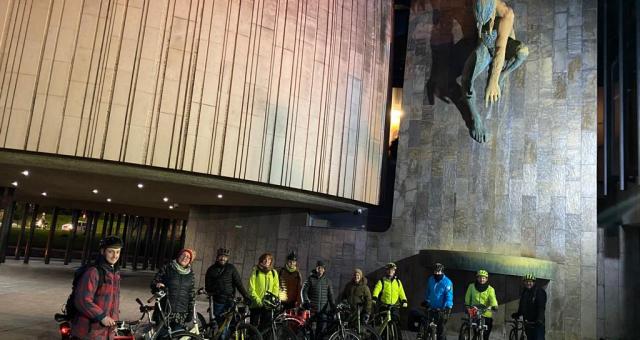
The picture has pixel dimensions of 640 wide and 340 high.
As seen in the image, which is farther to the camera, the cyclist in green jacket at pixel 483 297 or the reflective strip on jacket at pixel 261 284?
the cyclist in green jacket at pixel 483 297

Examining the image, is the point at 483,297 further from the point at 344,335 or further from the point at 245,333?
the point at 245,333

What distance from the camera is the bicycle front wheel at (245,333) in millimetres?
7227

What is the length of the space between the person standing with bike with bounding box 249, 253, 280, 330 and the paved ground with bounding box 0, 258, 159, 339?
11.4 feet

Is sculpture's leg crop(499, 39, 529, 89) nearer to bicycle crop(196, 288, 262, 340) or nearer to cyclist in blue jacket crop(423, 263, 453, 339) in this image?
cyclist in blue jacket crop(423, 263, 453, 339)

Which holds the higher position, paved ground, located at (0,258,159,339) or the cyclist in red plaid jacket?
the cyclist in red plaid jacket

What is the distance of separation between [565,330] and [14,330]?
1206 cm

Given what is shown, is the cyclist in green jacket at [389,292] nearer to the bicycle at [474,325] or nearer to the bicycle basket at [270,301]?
the bicycle at [474,325]

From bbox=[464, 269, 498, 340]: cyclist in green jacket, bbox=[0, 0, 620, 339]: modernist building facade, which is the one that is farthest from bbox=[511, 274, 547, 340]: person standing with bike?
bbox=[0, 0, 620, 339]: modernist building facade

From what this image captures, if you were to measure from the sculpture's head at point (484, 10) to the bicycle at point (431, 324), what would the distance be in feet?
28.2

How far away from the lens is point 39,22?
11.4 m

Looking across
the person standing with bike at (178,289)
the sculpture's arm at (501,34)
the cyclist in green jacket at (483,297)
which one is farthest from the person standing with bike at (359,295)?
the sculpture's arm at (501,34)

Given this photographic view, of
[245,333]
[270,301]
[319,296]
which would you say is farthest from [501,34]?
[245,333]

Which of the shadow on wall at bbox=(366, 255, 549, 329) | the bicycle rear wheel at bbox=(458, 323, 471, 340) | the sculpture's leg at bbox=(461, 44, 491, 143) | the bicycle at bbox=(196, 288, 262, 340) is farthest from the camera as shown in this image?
the sculpture's leg at bbox=(461, 44, 491, 143)

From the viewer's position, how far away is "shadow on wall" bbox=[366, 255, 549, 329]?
42.1ft
